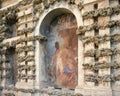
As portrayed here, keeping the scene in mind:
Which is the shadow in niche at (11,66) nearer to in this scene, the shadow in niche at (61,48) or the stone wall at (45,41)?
the stone wall at (45,41)

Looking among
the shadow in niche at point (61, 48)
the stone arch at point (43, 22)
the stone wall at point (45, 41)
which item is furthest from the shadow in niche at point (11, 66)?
the shadow in niche at point (61, 48)

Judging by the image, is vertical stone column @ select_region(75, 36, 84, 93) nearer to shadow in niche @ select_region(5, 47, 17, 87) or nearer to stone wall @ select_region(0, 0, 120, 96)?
stone wall @ select_region(0, 0, 120, 96)

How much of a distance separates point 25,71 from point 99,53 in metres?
3.73

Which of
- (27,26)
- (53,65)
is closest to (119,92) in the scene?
(53,65)

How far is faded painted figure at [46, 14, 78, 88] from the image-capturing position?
27.7 feet

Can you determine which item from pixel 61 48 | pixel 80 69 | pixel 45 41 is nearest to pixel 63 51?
pixel 61 48

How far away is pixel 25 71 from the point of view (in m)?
9.64

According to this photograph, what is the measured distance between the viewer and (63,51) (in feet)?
29.1

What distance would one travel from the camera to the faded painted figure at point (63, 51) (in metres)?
8.43

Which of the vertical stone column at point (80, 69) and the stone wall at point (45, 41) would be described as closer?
the stone wall at point (45, 41)

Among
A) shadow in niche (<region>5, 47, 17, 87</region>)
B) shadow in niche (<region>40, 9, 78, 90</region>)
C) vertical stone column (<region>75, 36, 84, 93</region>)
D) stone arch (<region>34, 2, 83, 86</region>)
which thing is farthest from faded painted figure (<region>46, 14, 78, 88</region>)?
shadow in niche (<region>5, 47, 17, 87</region>)

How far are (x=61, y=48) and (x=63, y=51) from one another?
0.17 metres

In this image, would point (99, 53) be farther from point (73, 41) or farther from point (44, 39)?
point (44, 39)

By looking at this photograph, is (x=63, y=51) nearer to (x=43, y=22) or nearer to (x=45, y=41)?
(x=45, y=41)
